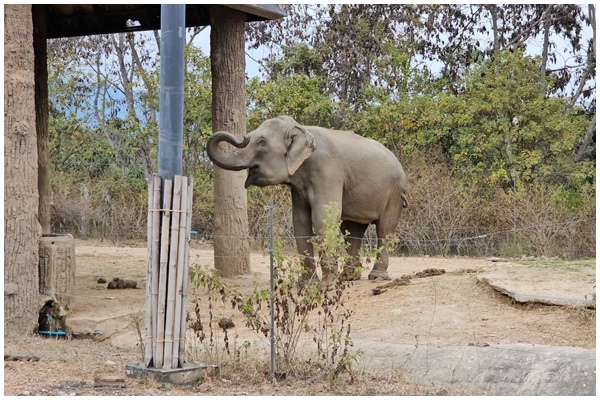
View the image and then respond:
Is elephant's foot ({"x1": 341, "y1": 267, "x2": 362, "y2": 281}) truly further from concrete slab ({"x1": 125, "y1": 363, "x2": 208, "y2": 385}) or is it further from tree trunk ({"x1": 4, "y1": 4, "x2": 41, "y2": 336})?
tree trunk ({"x1": 4, "y1": 4, "x2": 41, "y2": 336})

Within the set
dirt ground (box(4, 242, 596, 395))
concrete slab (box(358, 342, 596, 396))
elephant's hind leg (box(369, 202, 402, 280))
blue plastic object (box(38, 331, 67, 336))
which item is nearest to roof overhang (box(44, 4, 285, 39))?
elephant's hind leg (box(369, 202, 402, 280))

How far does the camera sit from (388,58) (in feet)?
78.8

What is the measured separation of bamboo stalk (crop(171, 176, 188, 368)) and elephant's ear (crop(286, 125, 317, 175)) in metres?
4.10

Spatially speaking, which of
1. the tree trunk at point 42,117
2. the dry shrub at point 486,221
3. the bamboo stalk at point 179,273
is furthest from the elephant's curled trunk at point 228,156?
the dry shrub at point 486,221

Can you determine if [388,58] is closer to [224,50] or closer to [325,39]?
[325,39]

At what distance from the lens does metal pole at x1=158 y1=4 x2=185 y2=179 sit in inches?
264

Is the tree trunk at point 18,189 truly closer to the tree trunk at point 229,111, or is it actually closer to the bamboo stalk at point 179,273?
the bamboo stalk at point 179,273

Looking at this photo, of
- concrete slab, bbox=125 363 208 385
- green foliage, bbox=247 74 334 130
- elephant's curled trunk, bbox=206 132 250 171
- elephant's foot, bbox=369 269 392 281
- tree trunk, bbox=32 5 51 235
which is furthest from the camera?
green foliage, bbox=247 74 334 130

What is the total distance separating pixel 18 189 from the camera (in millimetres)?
8805

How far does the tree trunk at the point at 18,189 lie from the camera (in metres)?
8.78

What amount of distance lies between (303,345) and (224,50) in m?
6.21

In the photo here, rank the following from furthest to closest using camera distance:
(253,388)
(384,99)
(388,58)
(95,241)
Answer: (388,58) → (384,99) → (95,241) → (253,388)

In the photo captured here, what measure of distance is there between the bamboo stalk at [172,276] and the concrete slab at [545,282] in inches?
→ 160

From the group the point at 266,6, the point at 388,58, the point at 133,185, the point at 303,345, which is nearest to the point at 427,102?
the point at 388,58
